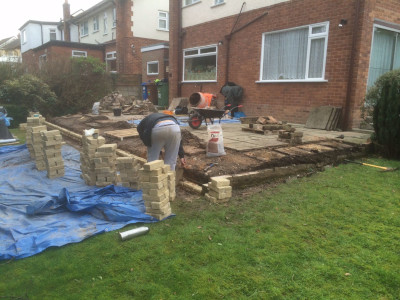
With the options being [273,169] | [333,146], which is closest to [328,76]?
[333,146]

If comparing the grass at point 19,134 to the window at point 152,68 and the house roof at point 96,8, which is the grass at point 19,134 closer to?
the window at point 152,68

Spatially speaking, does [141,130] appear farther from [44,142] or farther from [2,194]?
[2,194]

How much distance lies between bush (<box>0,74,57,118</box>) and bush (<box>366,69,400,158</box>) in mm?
12115

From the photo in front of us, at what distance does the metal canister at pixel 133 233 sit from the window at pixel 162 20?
77.2 feet

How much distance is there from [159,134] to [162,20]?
74.6 feet

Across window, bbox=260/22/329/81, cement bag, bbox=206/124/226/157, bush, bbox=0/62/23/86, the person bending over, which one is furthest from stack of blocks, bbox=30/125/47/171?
bush, bbox=0/62/23/86

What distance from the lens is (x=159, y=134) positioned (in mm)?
4453

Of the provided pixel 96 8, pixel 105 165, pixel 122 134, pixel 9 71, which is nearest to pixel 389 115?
pixel 105 165

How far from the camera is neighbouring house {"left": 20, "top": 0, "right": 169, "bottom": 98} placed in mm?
22575

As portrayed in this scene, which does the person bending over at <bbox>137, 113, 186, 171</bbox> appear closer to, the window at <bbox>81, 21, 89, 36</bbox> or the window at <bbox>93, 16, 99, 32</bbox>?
the window at <bbox>93, 16, 99, 32</bbox>

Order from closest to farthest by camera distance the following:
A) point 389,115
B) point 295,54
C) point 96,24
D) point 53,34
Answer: point 389,115, point 295,54, point 96,24, point 53,34

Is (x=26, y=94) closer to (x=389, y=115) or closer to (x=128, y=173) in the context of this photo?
(x=128, y=173)

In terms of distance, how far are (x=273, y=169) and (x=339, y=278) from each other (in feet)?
9.31

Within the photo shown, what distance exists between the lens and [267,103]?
462 inches
